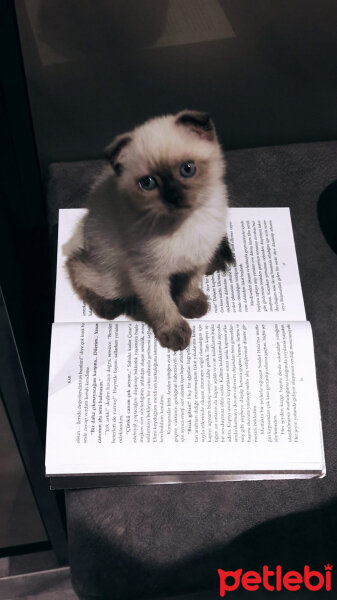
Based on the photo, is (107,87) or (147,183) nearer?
(147,183)

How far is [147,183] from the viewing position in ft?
1.97

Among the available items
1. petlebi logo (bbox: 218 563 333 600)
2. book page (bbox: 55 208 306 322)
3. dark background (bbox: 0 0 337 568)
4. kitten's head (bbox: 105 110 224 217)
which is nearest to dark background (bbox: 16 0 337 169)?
dark background (bbox: 0 0 337 568)

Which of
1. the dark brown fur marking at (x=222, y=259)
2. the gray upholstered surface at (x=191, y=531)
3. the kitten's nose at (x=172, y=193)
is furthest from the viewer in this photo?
the dark brown fur marking at (x=222, y=259)

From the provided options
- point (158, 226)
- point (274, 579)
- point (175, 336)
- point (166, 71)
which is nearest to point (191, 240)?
point (158, 226)

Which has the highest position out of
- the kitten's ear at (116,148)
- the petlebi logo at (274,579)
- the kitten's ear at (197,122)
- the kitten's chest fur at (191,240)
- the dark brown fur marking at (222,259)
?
the kitten's ear at (197,122)

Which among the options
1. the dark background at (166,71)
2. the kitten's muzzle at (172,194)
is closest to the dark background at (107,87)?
the dark background at (166,71)

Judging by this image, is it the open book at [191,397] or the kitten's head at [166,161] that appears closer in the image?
the kitten's head at [166,161]

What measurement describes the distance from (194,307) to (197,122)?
11.4 inches

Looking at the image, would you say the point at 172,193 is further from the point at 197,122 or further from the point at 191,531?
the point at 191,531

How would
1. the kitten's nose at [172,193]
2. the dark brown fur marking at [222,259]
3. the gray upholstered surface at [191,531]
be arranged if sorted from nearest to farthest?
the kitten's nose at [172,193]
the gray upholstered surface at [191,531]
the dark brown fur marking at [222,259]

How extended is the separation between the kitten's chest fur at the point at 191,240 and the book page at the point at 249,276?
146 millimetres

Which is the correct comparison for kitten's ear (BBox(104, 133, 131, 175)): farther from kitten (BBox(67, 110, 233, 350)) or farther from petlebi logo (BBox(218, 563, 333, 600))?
petlebi logo (BBox(218, 563, 333, 600))

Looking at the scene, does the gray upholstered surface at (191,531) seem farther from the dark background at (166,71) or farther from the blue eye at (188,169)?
the dark background at (166,71)

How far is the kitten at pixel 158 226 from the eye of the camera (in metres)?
0.60
